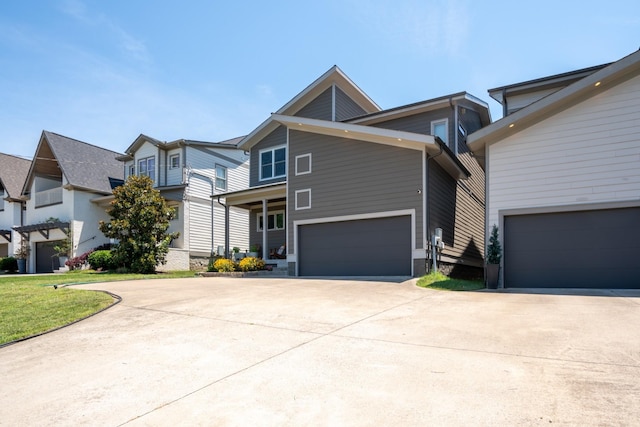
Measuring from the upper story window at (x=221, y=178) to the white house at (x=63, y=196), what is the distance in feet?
22.5

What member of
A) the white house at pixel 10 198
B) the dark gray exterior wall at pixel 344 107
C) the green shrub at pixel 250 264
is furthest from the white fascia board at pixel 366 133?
the white house at pixel 10 198

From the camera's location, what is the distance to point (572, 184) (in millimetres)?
10602

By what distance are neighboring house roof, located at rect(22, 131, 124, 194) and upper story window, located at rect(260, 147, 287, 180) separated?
11128mm

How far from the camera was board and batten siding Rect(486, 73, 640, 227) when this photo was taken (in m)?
10.1

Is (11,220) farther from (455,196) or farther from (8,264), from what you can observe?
(455,196)

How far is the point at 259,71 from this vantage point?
559 inches

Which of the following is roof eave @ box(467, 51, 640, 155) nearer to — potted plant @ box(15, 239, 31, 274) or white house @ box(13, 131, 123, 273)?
white house @ box(13, 131, 123, 273)

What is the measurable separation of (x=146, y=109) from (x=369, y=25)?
11689mm

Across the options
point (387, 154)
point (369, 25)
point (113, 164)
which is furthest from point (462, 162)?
point (113, 164)

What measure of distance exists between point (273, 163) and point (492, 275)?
1221 cm

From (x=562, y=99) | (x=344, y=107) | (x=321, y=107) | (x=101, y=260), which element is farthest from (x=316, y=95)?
(x=101, y=260)

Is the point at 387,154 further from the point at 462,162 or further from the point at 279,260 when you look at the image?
the point at 279,260

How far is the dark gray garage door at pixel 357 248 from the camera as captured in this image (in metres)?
12.9

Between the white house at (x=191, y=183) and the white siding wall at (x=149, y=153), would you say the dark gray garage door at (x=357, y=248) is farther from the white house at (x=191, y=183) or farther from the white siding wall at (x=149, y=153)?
the white siding wall at (x=149, y=153)
